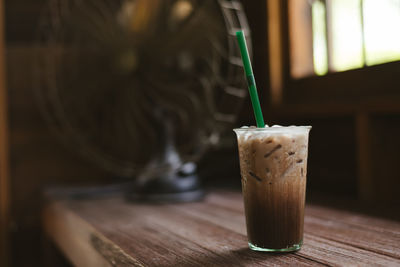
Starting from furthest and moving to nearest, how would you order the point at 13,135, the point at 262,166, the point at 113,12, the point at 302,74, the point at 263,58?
the point at 113,12 → the point at 13,135 → the point at 263,58 → the point at 302,74 → the point at 262,166

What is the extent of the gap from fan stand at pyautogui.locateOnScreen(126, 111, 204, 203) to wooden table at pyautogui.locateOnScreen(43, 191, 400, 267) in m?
0.06

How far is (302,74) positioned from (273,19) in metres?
0.28

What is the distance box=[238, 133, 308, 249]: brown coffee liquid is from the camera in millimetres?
817

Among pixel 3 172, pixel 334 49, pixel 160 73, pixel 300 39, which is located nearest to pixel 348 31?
pixel 334 49

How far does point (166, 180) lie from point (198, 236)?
591mm

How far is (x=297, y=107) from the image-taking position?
168 centimetres

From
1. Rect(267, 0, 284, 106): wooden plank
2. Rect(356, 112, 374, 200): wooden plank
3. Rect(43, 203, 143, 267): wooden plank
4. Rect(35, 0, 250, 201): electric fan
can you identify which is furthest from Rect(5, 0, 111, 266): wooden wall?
Rect(356, 112, 374, 200): wooden plank

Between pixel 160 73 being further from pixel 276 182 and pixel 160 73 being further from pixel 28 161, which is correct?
pixel 28 161

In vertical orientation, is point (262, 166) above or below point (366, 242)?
above

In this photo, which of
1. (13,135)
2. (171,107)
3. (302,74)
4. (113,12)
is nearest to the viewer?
(171,107)

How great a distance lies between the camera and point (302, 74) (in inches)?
70.9

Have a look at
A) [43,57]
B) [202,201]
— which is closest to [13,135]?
[43,57]

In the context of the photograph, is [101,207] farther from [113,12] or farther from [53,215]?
[113,12]

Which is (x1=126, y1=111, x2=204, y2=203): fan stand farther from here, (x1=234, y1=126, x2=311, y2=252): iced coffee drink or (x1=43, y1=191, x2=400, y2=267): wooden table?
(x1=234, y1=126, x2=311, y2=252): iced coffee drink
